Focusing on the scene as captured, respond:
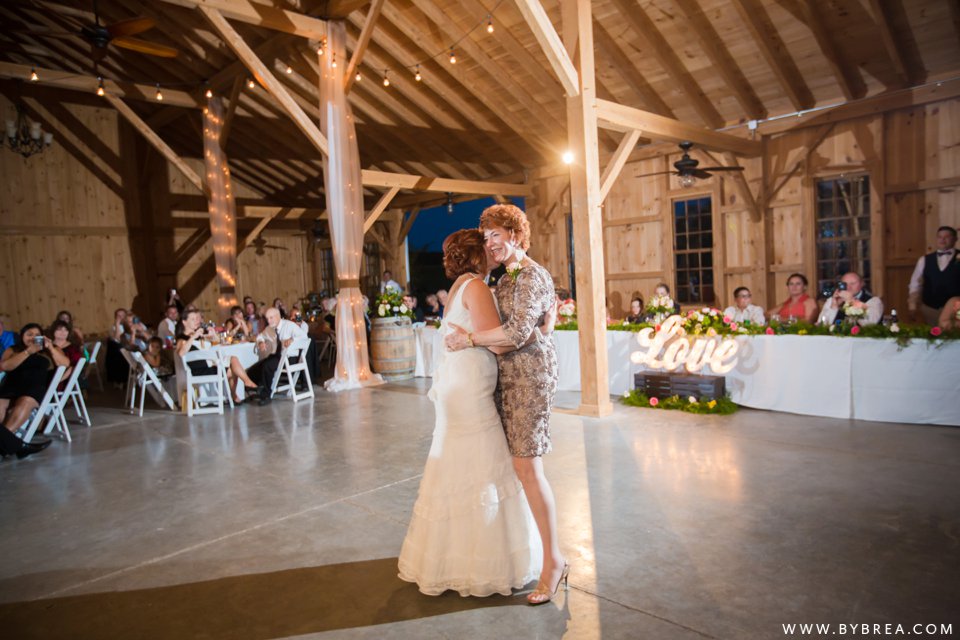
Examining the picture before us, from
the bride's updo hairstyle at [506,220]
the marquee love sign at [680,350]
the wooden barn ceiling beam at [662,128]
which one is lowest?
the marquee love sign at [680,350]

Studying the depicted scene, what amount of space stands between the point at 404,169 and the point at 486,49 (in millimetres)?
4895

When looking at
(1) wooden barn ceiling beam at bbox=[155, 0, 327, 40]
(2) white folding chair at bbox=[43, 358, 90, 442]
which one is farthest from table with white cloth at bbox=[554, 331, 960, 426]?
(1) wooden barn ceiling beam at bbox=[155, 0, 327, 40]

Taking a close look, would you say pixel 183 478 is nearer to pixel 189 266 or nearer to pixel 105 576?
pixel 105 576

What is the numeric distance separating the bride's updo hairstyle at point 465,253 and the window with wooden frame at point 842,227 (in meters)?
8.07

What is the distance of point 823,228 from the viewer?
8961 millimetres

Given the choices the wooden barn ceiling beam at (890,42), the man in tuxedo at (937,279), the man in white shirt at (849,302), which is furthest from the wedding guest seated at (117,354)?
the wooden barn ceiling beam at (890,42)

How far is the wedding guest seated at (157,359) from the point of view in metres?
8.00

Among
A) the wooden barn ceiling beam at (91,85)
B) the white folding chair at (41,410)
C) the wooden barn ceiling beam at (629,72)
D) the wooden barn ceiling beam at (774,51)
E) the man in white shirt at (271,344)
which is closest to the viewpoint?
the white folding chair at (41,410)

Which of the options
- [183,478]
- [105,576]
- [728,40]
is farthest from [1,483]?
[728,40]

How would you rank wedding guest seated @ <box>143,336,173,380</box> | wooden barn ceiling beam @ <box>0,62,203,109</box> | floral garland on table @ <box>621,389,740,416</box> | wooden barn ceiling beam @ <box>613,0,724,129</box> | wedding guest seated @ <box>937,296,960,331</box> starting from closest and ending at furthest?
wedding guest seated @ <box>937,296,960,331</box> < floral garland on table @ <box>621,389,740,416</box> < wooden barn ceiling beam @ <box>613,0,724,129</box> < wedding guest seated @ <box>143,336,173,380</box> < wooden barn ceiling beam @ <box>0,62,203,109</box>

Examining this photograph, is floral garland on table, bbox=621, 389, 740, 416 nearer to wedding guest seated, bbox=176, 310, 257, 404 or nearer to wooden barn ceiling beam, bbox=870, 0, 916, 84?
wedding guest seated, bbox=176, 310, 257, 404

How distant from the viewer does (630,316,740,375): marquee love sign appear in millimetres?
6047

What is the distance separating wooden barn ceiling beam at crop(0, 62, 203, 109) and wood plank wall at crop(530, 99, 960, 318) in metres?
6.79

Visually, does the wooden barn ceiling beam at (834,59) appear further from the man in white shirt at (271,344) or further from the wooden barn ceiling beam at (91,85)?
the wooden barn ceiling beam at (91,85)
